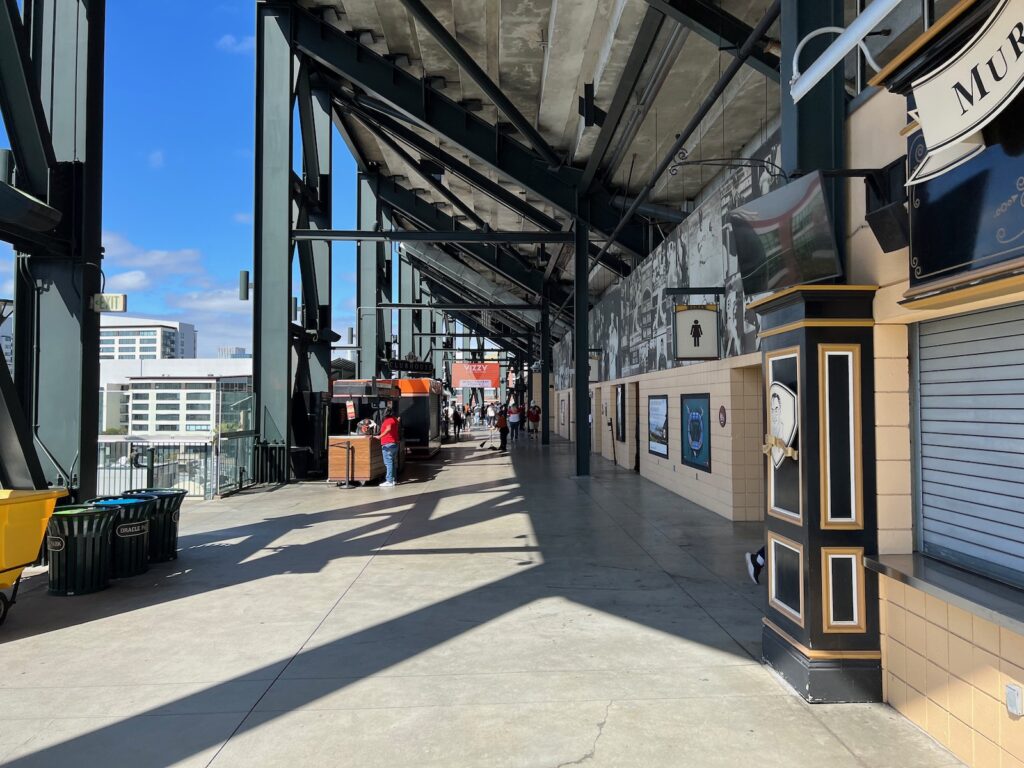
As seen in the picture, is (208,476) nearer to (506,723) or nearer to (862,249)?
(506,723)

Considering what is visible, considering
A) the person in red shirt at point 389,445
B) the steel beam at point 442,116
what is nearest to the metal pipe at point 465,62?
the steel beam at point 442,116

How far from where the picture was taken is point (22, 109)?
7.57 m

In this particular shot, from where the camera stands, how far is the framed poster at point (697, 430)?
1171 cm

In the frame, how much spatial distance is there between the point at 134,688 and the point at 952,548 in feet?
16.9

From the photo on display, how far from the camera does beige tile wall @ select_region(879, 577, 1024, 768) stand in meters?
3.15

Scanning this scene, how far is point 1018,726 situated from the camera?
3.06m

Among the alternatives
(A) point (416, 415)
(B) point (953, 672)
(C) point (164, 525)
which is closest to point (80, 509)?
(C) point (164, 525)

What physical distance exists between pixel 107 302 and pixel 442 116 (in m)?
9.79

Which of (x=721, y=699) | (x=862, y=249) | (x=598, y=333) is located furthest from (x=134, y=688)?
(x=598, y=333)

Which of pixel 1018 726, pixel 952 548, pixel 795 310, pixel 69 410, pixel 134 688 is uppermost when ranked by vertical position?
pixel 795 310

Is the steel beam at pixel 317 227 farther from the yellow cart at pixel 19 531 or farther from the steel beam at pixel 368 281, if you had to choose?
the yellow cart at pixel 19 531

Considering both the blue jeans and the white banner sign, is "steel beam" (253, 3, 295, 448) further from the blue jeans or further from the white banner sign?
the white banner sign

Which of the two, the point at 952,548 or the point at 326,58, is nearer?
the point at 952,548

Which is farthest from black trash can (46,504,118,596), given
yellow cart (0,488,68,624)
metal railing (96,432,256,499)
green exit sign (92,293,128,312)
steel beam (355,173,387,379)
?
steel beam (355,173,387,379)
